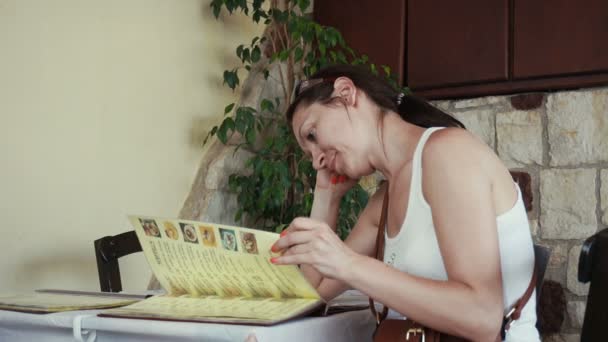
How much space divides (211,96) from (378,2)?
1.01 m

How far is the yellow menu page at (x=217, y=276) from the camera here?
105cm

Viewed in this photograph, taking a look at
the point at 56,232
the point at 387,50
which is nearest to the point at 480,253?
the point at 56,232

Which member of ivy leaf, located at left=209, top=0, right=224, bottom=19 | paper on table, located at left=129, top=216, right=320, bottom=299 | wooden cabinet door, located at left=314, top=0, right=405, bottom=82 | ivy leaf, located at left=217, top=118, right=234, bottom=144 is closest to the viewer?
paper on table, located at left=129, top=216, right=320, bottom=299

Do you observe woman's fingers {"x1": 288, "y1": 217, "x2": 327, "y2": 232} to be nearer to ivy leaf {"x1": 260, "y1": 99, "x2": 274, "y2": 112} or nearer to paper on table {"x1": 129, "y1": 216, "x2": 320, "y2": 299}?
paper on table {"x1": 129, "y1": 216, "x2": 320, "y2": 299}

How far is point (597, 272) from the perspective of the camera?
78 cm

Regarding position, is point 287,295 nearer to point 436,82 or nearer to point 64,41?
point 64,41

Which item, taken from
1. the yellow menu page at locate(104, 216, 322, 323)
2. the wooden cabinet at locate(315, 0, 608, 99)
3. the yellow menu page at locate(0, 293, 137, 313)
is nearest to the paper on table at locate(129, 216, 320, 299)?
the yellow menu page at locate(104, 216, 322, 323)

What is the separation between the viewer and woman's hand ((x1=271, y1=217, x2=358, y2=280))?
1005mm

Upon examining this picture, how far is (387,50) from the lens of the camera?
3332 mm

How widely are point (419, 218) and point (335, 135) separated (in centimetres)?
33

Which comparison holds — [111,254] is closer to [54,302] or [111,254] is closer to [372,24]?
[54,302]

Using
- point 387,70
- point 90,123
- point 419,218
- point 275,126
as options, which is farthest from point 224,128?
point 419,218

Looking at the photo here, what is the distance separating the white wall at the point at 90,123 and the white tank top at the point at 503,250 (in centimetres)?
139

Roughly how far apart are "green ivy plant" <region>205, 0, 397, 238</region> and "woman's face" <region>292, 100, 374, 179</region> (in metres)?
1.33
